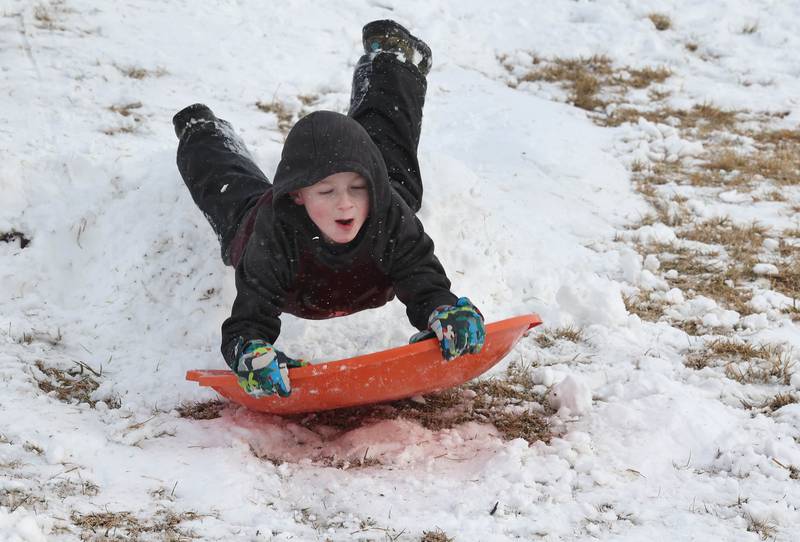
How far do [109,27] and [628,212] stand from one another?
3811 millimetres

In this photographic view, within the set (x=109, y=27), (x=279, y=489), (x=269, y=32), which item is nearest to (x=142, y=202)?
(x=279, y=489)

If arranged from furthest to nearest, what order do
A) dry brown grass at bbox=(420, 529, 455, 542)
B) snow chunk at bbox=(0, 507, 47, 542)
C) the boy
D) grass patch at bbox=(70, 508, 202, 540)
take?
the boy
dry brown grass at bbox=(420, 529, 455, 542)
grass patch at bbox=(70, 508, 202, 540)
snow chunk at bbox=(0, 507, 47, 542)

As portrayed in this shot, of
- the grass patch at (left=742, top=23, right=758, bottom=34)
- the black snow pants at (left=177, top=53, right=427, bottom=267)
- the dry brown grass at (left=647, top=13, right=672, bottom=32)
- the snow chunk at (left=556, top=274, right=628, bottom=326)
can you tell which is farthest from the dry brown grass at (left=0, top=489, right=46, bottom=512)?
the grass patch at (left=742, top=23, right=758, bottom=34)

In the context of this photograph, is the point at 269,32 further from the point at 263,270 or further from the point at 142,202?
the point at 263,270

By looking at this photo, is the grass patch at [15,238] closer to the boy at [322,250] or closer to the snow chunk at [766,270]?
the boy at [322,250]

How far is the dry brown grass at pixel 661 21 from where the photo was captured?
7.79 metres

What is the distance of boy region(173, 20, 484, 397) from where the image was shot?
8.32 ft

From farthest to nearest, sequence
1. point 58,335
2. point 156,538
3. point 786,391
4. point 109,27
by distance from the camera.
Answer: point 109,27 → point 58,335 → point 786,391 → point 156,538

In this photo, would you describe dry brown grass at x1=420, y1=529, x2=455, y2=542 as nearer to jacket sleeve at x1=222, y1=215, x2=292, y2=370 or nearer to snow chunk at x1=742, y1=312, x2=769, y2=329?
jacket sleeve at x1=222, y1=215, x2=292, y2=370

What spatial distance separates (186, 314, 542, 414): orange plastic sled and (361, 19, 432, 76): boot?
5.55ft

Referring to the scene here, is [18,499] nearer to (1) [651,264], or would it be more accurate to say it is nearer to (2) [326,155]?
(2) [326,155]

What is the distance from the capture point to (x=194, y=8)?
645 centimetres

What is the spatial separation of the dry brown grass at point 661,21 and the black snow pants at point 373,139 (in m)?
4.80

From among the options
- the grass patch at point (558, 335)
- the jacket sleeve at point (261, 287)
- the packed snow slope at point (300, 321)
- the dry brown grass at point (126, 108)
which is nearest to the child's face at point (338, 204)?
the jacket sleeve at point (261, 287)
